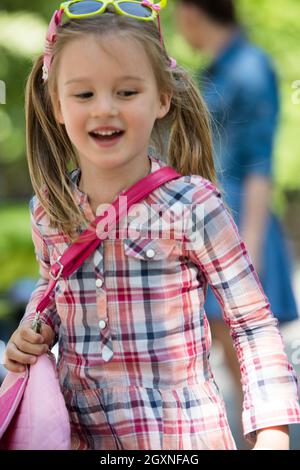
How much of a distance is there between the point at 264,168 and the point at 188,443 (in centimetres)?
231

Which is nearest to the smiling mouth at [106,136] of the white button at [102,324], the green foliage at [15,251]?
the white button at [102,324]

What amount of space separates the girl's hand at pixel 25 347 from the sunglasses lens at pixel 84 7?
26.3 inches

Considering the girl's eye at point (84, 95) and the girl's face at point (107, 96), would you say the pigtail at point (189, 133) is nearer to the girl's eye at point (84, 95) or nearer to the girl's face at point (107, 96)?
the girl's face at point (107, 96)

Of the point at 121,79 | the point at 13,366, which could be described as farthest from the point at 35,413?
the point at 121,79

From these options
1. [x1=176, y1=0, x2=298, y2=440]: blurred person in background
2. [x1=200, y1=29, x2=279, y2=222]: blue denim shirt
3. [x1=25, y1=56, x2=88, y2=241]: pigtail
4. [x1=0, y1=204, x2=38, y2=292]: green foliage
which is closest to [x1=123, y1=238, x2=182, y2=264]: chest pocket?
[x1=25, y1=56, x2=88, y2=241]: pigtail

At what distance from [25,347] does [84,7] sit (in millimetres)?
726

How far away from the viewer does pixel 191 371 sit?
Answer: 1.88 metres

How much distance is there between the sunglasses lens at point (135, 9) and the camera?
1.90 m

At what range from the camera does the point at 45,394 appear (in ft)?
6.00

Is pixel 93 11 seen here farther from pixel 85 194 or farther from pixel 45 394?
pixel 45 394

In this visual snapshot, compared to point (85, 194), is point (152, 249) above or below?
below

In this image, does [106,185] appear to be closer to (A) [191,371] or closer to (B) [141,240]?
(B) [141,240]

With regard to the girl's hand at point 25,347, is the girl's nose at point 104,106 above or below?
above

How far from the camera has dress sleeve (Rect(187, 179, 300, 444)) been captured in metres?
1.79
